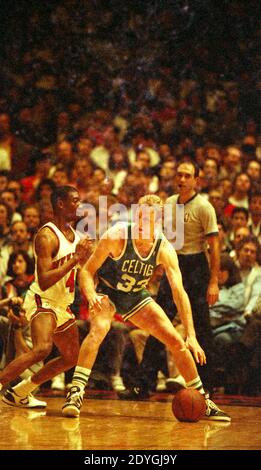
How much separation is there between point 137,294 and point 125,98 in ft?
16.2

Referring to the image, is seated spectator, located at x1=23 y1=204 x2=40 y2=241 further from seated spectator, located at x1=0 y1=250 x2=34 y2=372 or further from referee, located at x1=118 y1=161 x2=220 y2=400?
referee, located at x1=118 y1=161 x2=220 y2=400

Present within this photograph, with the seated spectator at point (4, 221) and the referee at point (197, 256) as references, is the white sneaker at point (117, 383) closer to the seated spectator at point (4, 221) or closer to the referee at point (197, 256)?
the referee at point (197, 256)

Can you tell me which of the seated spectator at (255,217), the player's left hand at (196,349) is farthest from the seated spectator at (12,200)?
the player's left hand at (196,349)

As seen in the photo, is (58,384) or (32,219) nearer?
(58,384)

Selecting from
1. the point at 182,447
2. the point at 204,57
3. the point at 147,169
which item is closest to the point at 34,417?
the point at 182,447

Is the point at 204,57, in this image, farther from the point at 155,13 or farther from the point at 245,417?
the point at 245,417

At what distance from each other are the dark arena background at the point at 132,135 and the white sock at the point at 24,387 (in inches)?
6.8

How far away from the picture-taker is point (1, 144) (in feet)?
33.1

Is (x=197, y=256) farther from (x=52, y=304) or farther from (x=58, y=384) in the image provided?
(x=58, y=384)

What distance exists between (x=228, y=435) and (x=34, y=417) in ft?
4.35

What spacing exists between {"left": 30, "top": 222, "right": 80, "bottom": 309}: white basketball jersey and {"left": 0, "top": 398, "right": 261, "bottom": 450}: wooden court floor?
2.51 feet

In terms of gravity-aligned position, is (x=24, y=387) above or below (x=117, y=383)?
above

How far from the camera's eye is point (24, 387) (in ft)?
20.1

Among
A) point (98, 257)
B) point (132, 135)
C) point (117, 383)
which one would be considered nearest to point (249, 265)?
point (117, 383)
